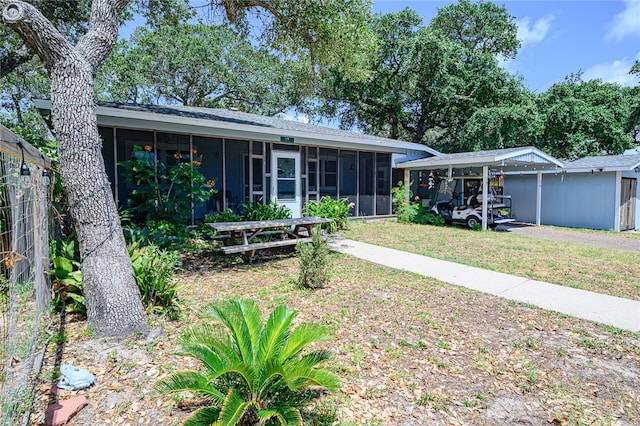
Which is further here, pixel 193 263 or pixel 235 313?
pixel 193 263

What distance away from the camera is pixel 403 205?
1344 cm

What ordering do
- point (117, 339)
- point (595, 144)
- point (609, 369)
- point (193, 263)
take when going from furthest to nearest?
point (595, 144) < point (193, 263) < point (117, 339) < point (609, 369)

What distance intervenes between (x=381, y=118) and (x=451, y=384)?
2283 cm

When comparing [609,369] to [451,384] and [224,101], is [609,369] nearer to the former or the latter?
[451,384]

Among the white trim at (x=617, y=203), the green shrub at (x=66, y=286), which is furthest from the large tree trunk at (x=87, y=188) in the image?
the white trim at (x=617, y=203)

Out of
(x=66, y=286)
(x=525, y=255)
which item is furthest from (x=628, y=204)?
(x=66, y=286)

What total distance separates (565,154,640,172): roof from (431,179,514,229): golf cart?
2787mm

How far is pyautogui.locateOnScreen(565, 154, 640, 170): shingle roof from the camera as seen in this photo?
12.1 meters

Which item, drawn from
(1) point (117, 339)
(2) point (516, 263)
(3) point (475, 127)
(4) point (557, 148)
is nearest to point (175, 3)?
(1) point (117, 339)

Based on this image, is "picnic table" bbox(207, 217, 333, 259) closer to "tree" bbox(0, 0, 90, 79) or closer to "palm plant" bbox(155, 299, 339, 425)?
"palm plant" bbox(155, 299, 339, 425)

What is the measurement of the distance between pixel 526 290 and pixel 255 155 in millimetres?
8042

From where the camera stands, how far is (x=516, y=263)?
699 centimetres

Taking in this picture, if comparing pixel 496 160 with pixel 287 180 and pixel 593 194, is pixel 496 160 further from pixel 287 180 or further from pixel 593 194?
pixel 287 180

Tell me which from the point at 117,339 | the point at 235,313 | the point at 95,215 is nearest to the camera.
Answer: the point at 235,313
